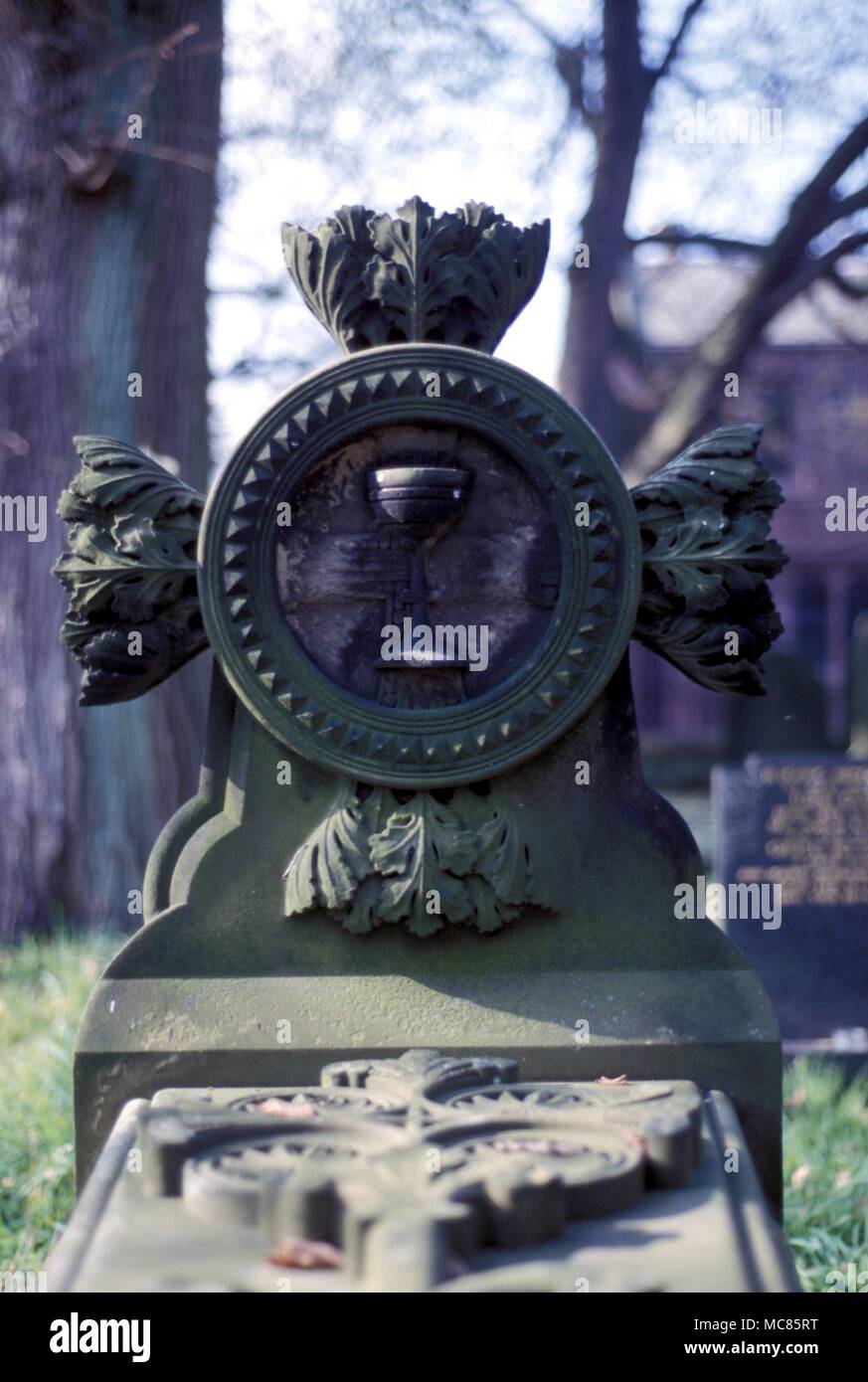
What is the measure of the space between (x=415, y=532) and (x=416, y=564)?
7 centimetres

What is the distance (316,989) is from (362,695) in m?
0.64

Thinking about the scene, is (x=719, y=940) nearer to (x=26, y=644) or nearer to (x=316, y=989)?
(x=316, y=989)

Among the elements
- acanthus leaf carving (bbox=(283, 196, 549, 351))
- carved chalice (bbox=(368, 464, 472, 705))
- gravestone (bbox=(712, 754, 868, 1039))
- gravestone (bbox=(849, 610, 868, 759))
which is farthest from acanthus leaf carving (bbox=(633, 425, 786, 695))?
gravestone (bbox=(849, 610, 868, 759))

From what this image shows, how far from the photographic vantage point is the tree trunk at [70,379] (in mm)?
7676

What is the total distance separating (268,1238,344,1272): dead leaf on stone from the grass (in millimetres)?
2094

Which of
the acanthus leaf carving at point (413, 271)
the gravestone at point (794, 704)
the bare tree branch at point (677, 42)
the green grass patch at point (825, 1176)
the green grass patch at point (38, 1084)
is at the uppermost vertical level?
the bare tree branch at point (677, 42)

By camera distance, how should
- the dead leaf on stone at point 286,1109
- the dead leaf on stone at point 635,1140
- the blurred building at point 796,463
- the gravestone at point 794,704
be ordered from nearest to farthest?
1. the dead leaf on stone at point 635,1140
2. the dead leaf on stone at point 286,1109
3. the gravestone at point 794,704
4. the blurred building at point 796,463

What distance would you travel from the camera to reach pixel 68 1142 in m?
4.73

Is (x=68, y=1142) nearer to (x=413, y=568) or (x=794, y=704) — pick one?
(x=413, y=568)

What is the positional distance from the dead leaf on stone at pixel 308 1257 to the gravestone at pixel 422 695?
2.66ft

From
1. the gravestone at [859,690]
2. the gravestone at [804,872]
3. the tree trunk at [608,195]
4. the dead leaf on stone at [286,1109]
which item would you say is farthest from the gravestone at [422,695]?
the tree trunk at [608,195]

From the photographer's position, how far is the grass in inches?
168

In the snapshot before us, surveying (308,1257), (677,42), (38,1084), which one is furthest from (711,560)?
(677,42)

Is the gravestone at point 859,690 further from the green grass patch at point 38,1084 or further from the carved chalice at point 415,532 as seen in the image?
the carved chalice at point 415,532
